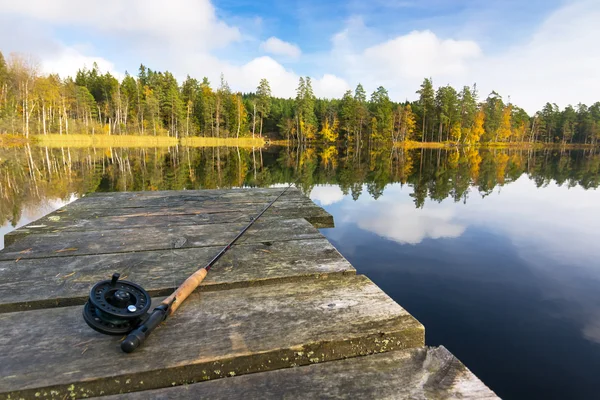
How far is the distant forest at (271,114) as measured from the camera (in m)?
57.5

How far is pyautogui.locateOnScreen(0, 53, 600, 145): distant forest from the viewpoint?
2265 inches

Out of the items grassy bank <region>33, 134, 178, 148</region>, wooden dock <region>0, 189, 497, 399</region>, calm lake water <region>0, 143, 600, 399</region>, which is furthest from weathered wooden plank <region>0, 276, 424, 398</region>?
grassy bank <region>33, 134, 178, 148</region>

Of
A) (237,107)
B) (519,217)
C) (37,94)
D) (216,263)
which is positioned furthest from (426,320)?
(237,107)

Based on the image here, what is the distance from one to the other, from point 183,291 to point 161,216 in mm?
2277

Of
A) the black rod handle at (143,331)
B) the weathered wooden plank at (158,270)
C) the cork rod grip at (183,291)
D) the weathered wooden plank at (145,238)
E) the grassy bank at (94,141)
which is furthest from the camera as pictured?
the grassy bank at (94,141)

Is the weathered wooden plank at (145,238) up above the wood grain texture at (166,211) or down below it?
below

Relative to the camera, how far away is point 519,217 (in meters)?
8.86

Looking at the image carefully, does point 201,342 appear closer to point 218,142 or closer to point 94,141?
point 94,141

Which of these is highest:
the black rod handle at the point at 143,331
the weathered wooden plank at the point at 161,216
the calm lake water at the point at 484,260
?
the black rod handle at the point at 143,331

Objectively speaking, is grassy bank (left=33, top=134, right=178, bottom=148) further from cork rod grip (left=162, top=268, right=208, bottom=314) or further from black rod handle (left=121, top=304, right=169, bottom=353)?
black rod handle (left=121, top=304, right=169, bottom=353)

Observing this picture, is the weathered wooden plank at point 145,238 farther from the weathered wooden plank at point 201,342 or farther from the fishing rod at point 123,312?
the fishing rod at point 123,312

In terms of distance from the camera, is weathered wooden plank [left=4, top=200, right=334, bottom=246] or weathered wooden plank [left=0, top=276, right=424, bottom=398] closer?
weathered wooden plank [left=0, top=276, right=424, bottom=398]

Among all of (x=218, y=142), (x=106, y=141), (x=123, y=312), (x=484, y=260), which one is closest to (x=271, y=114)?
(x=218, y=142)

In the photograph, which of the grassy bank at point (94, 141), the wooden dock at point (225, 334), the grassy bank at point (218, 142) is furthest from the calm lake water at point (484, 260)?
the grassy bank at point (218, 142)
